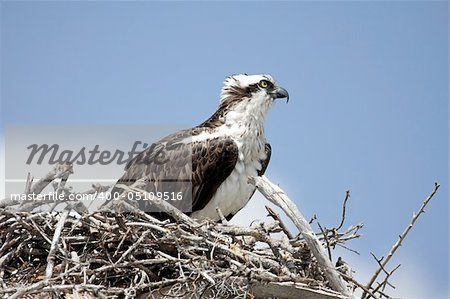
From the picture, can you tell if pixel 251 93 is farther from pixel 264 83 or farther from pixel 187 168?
pixel 187 168

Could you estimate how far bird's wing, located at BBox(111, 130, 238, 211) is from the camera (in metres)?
7.83

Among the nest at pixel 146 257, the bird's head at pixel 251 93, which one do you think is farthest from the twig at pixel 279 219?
the bird's head at pixel 251 93

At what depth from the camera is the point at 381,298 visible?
20.1 ft

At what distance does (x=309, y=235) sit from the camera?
6324 millimetres

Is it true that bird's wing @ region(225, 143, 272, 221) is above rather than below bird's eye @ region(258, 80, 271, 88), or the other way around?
below

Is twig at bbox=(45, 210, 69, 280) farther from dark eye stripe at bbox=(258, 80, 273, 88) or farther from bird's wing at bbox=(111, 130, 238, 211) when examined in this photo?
dark eye stripe at bbox=(258, 80, 273, 88)

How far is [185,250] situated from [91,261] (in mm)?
650

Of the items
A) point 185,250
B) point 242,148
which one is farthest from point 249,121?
point 185,250

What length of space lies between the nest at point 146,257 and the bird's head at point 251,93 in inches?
67.0

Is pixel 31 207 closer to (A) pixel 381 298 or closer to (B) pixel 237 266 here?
(B) pixel 237 266

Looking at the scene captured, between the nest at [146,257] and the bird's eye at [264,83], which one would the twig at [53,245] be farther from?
the bird's eye at [264,83]

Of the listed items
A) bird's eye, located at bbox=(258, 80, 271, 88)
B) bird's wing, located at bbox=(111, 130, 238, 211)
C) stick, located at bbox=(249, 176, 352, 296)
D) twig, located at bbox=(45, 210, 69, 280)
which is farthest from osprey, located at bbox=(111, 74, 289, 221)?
twig, located at bbox=(45, 210, 69, 280)

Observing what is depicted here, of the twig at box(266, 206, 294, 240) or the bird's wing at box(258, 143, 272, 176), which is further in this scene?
the bird's wing at box(258, 143, 272, 176)

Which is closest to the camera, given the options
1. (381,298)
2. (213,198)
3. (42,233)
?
(381,298)
